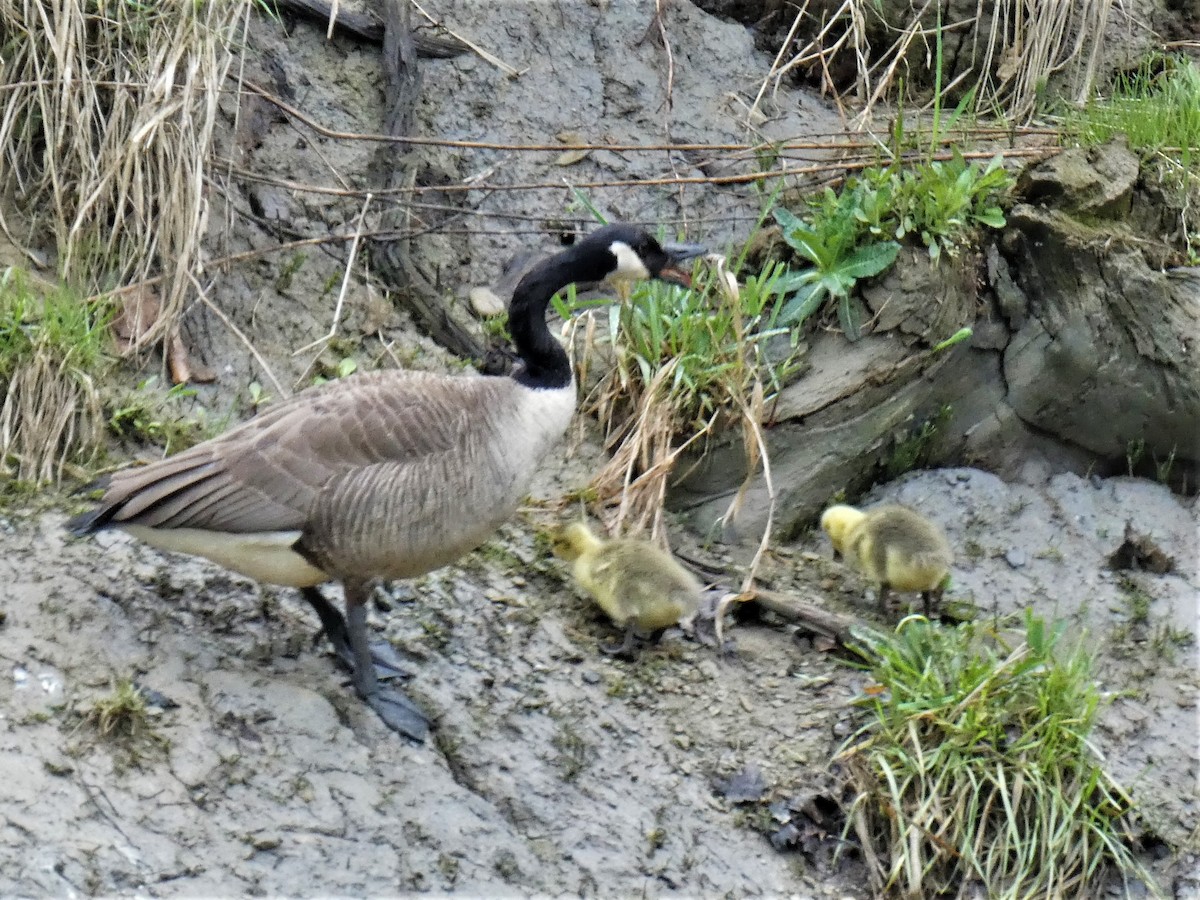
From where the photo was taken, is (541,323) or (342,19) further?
(342,19)

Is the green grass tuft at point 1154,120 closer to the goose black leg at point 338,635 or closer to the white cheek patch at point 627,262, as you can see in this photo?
the white cheek patch at point 627,262

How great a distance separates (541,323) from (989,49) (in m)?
3.68

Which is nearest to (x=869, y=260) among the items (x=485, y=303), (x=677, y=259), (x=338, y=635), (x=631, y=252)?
(x=677, y=259)

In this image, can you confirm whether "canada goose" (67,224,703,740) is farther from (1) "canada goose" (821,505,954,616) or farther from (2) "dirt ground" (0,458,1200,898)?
(1) "canada goose" (821,505,954,616)

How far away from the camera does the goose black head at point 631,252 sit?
495cm

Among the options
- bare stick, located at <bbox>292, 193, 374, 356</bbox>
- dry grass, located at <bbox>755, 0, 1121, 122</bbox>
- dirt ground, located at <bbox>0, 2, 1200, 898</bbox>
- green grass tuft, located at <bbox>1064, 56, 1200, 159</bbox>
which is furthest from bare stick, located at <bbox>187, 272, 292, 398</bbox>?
green grass tuft, located at <bbox>1064, 56, 1200, 159</bbox>

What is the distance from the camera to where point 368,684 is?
445 cm

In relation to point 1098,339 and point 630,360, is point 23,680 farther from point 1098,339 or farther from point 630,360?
point 1098,339

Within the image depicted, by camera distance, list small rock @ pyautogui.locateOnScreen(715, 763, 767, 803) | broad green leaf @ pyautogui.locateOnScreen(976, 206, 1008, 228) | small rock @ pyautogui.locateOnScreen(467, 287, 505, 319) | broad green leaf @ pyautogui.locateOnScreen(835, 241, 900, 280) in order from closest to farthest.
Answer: small rock @ pyautogui.locateOnScreen(715, 763, 767, 803) < broad green leaf @ pyautogui.locateOnScreen(835, 241, 900, 280) < broad green leaf @ pyautogui.locateOnScreen(976, 206, 1008, 228) < small rock @ pyautogui.locateOnScreen(467, 287, 505, 319)

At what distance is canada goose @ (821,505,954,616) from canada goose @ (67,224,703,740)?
1337 mm

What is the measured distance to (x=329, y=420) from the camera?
14.5ft

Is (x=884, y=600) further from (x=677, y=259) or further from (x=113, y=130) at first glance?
(x=113, y=130)

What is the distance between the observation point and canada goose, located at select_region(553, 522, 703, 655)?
4902 millimetres

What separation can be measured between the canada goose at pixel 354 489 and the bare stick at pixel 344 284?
4.46 ft
